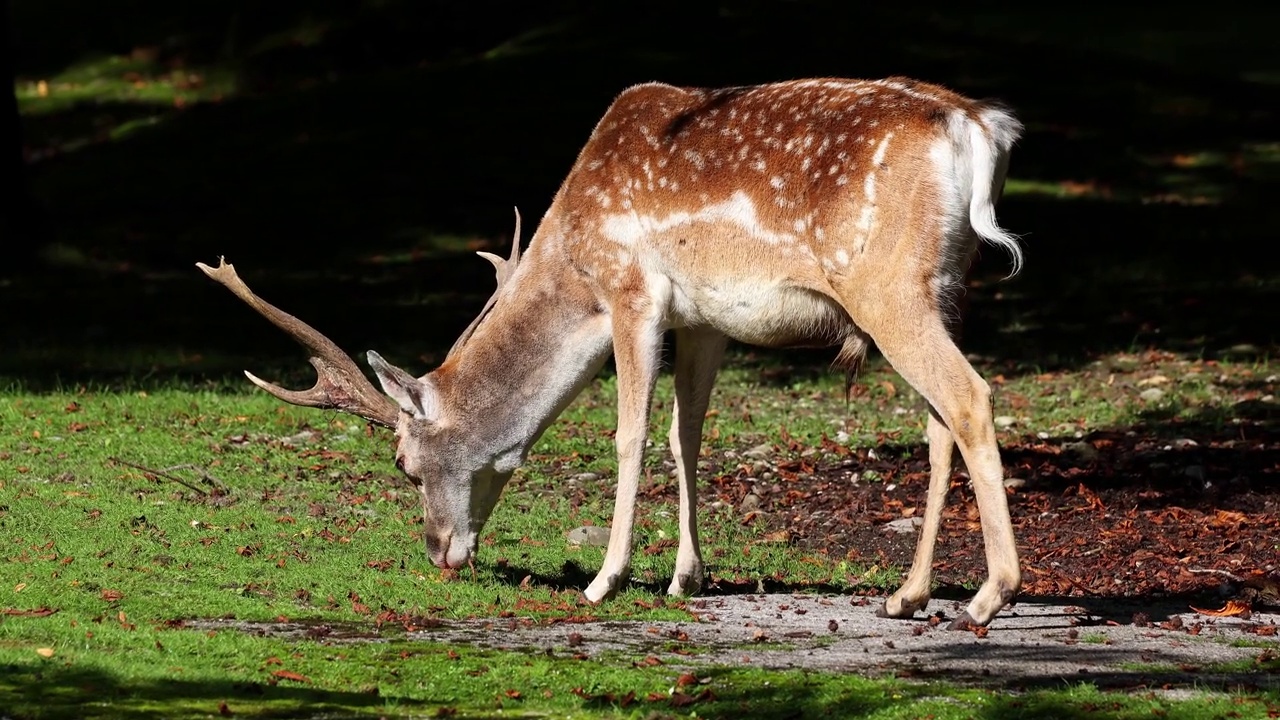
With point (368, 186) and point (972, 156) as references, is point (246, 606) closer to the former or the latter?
point (972, 156)

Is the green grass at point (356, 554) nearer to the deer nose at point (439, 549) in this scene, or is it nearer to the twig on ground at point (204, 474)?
the twig on ground at point (204, 474)

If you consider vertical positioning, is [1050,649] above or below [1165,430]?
above

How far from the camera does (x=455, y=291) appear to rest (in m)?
16.1

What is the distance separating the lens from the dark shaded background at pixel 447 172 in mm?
14727

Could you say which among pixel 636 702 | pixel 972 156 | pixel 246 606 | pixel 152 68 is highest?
pixel 972 156

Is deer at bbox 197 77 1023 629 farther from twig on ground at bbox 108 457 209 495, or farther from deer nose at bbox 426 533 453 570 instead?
twig on ground at bbox 108 457 209 495

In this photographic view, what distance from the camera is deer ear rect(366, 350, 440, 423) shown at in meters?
7.86

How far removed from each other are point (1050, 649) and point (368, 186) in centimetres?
1325

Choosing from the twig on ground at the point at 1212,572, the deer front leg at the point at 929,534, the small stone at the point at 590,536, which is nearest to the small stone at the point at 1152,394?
the twig on ground at the point at 1212,572

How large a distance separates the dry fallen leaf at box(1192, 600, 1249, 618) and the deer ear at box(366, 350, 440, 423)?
3.56 m

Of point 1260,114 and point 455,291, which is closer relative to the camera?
point 455,291

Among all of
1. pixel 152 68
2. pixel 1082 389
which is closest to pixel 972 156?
pixel 1082 389

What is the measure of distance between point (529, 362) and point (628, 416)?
1.82 ft

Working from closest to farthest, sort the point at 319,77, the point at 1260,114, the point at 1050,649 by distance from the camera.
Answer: the point at 1050,649 < the point at 1260,114 < the point at 319,77
